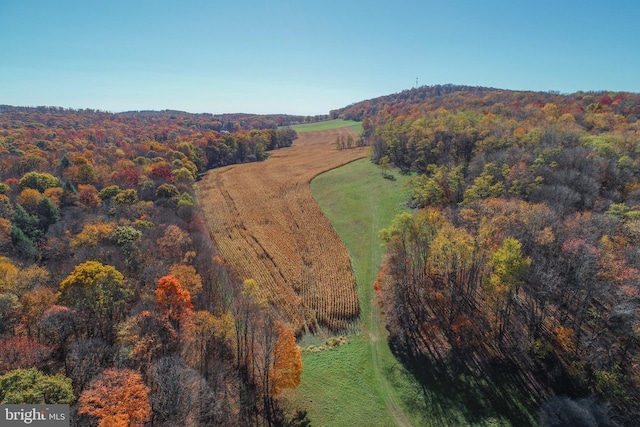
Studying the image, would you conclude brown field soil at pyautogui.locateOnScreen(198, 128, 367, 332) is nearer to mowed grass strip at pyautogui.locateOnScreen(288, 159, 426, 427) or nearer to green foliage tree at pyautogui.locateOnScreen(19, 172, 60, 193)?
mowed grass strip at pyautogui.locateOnScreen(288, 159, 426, 427)

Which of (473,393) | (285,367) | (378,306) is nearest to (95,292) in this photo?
(285,367)

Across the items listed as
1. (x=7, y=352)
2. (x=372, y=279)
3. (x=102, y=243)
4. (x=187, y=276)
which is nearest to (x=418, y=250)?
(x=372, y=279)

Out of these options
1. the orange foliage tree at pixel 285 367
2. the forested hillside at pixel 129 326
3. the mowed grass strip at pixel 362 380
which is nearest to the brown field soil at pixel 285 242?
the mowed grass strip at pixel 362 380

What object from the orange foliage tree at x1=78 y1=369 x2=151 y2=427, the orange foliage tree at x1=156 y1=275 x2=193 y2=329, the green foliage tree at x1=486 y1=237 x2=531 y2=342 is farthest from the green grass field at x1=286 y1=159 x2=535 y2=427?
the orange foliage tree at x1=78 y1=369 x2=151 y2=427

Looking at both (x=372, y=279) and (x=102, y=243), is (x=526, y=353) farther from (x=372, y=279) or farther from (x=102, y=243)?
(x=102, y=243)

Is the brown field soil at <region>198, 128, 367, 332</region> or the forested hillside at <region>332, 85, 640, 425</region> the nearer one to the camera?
the forested hillside at <region>332, 85, 640, 425</region>

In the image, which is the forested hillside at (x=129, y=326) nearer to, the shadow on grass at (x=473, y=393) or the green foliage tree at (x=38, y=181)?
the green foliage tree at (x=38, y=181)
